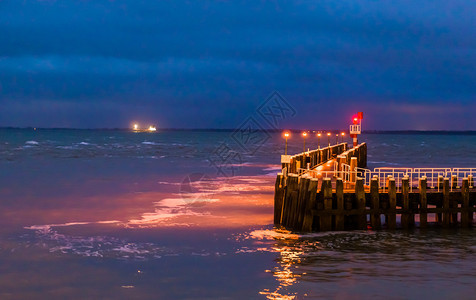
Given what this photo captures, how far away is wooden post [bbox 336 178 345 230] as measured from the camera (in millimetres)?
21484

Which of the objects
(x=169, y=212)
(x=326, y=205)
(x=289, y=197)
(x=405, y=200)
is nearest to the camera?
(x=326, y=205)

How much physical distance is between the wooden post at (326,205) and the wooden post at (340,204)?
0.29 m

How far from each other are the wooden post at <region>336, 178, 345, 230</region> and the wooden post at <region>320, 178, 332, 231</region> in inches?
11.3

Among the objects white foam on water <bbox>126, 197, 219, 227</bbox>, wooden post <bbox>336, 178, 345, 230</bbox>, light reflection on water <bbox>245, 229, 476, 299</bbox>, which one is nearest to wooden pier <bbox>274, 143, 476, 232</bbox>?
wooden post <bbox>336, 178, 345, 230</bbox>

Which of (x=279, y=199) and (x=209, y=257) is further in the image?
(x=279, y=199)

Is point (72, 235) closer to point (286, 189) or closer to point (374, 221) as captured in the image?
point (286, 189)

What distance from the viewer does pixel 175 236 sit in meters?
22.3

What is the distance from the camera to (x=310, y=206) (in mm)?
21656

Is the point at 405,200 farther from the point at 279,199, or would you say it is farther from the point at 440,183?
the point at 279,199

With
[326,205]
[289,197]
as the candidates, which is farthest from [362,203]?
[289,197]

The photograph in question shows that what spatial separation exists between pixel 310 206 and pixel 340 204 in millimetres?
1122

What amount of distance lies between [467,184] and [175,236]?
39.1 feet

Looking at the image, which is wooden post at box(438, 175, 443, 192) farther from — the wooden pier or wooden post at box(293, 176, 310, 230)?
wooden post at box(293, 176, 310, 230)

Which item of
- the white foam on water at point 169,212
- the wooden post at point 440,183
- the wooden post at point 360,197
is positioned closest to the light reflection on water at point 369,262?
the wooden post at point 360,197
